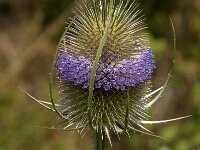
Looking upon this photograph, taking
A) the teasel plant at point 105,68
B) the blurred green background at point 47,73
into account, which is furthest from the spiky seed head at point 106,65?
the blurred green background at point 47,73

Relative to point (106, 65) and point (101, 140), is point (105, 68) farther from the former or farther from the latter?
point (101, 140)

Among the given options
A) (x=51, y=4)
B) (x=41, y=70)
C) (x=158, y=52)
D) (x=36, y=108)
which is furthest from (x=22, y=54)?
(x=158, y=52)

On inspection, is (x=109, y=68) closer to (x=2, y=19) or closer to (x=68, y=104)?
(x=68, y=104)

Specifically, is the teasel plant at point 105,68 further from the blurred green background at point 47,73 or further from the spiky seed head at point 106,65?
the blurred green background at point 47,73

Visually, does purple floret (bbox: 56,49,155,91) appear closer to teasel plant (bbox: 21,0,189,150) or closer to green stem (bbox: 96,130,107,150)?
teasel plant (bbox: 21,0,189,150)

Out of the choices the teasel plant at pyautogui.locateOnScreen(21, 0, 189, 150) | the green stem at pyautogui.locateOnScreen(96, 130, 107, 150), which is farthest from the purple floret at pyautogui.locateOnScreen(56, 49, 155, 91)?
the green stem at pyautogui.locateOnScreen(96, 130, 107, 150)
